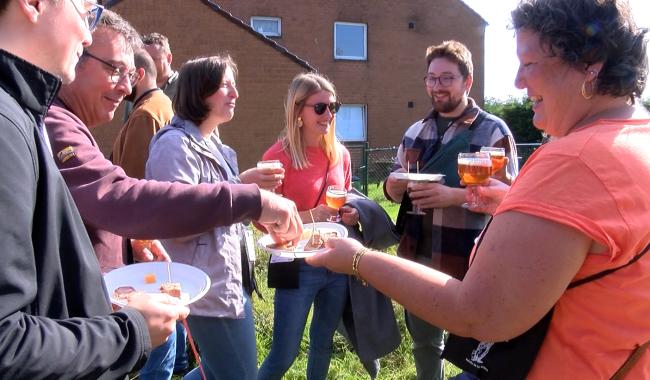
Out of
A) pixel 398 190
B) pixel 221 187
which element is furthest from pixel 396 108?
pixel 221 187

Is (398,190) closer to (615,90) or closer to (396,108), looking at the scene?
(615,90)

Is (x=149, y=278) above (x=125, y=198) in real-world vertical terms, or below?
below

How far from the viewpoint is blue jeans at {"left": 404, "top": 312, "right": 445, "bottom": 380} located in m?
3.73

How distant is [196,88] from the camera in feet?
9.81

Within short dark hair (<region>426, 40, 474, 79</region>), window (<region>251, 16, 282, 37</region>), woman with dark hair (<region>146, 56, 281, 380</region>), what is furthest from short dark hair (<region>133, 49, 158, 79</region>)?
window (<region>251, 16, 282, 37</region>)

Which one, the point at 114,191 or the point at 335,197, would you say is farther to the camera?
the point at 335,197

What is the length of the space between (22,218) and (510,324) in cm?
127

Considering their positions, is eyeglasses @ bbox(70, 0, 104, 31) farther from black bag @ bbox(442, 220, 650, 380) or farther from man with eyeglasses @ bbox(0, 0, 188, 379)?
black bag @ bbox(442, 220, 650, 380)

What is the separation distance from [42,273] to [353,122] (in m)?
20.1

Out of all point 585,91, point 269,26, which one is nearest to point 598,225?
point 585,91

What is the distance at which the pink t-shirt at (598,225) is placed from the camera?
136 cm

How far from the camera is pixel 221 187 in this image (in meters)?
2.15

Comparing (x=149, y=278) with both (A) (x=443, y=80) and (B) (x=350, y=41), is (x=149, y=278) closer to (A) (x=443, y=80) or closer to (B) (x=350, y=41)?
(A) (x=443, y=80)

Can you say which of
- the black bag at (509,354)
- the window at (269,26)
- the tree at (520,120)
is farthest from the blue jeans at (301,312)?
the tree at (520,120)
